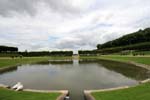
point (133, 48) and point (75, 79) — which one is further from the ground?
point (133, 48)

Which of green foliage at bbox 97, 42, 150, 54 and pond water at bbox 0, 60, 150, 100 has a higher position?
green foliage at bbox 97, 42, 150, 54

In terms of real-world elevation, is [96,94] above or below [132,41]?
below

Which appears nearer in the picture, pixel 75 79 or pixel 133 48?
pixel 75 79

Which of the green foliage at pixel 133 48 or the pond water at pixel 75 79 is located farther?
the green foliage at pixel 133 48

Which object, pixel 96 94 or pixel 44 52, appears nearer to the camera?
pixel 96 94

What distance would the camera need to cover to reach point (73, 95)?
977 centimetres

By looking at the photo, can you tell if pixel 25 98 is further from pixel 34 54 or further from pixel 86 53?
pixel 86 53

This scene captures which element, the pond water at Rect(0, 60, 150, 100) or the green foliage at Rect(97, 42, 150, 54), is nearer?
the pond water at Rect(0, 60, 150, 100)

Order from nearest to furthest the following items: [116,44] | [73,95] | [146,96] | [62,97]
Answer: [146,96], [62,97], [73,95], [116,44]

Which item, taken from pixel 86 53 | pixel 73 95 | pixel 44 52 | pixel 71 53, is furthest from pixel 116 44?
pixel 73 95

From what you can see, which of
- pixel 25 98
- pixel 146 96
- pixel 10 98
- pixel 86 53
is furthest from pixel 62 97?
pixel 86 53

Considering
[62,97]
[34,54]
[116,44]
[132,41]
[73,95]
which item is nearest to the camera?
[62,97]

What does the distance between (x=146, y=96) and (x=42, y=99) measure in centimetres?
480

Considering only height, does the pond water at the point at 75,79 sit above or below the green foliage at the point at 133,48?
below
